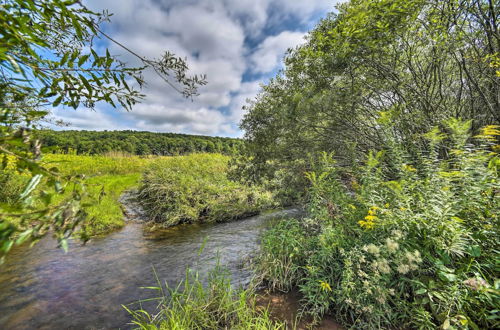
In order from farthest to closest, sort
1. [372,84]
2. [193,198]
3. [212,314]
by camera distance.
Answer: [193,198] < [372,84] < [212,314]

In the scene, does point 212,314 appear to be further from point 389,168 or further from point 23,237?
point 389,168

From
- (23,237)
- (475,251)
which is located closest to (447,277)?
(475,251)

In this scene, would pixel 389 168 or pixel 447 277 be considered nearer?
pixel 447 277

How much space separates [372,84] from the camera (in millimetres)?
5293

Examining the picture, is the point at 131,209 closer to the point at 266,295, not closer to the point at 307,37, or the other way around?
the point at 266,295

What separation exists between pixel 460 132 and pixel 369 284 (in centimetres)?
218

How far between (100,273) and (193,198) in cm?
440

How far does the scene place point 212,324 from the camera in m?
2.61

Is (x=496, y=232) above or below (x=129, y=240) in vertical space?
above

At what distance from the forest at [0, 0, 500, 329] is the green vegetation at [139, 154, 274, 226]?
228 millimetres

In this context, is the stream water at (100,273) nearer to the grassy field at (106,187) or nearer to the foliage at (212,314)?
the grassy field at (106,187)

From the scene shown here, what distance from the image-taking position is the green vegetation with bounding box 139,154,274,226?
8102mm

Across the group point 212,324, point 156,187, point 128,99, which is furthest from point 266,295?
point 156,187

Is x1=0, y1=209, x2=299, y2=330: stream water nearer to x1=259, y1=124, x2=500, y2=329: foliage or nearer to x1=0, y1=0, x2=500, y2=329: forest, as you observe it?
x1=0, y1=0, x2=500, y2=329: forest
